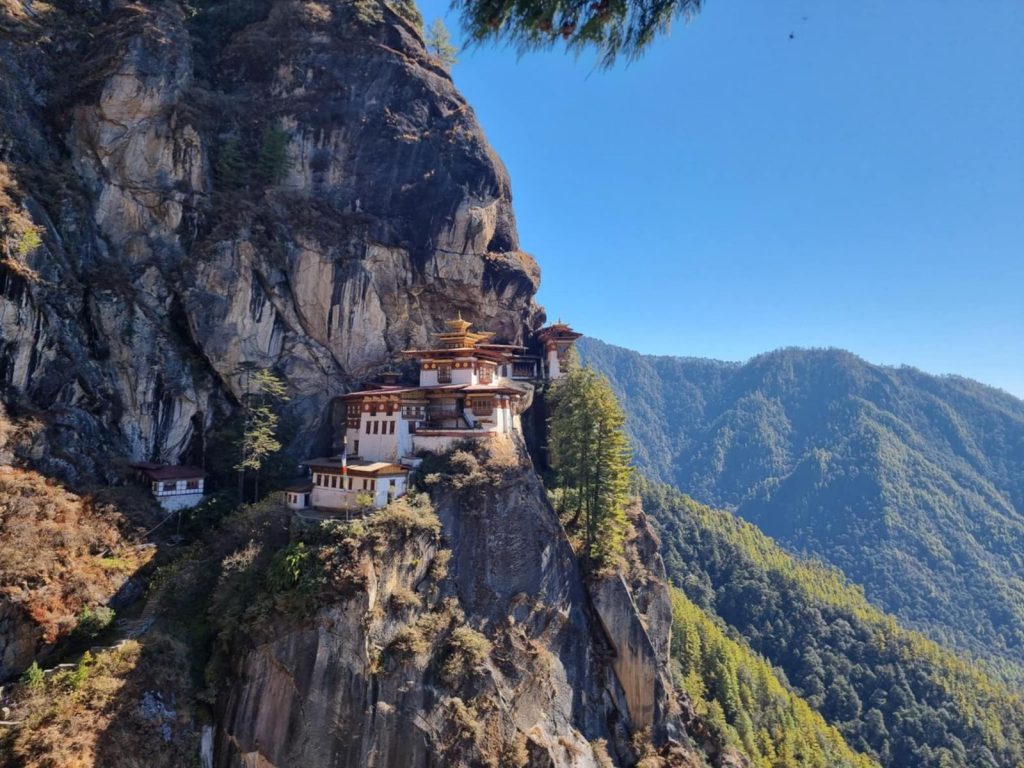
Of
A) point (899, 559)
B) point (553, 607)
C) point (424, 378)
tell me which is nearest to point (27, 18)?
point (424, 378)

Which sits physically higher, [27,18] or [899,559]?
[27,18]

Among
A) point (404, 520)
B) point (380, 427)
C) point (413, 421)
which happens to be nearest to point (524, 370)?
point (413, 421)

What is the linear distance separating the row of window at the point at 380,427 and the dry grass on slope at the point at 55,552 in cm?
1223

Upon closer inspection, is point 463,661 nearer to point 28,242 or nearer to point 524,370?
point 524,370

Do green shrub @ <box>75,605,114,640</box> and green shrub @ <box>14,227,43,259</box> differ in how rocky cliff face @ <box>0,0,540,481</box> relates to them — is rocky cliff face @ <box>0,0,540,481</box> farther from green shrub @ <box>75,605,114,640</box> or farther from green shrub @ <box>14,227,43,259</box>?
green shrub @ <box>75,605,114,640</box>

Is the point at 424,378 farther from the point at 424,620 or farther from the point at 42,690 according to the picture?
the point at 42,690

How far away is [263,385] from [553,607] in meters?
21.3

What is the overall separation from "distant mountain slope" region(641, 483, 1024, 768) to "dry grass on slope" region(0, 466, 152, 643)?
5736 cm

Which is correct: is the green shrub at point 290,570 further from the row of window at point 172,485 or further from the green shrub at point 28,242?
the green shrub at point 28,242

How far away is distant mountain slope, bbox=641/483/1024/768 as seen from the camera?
246 ft

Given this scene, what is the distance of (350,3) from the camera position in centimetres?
4428

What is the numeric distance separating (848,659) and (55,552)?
10867cm

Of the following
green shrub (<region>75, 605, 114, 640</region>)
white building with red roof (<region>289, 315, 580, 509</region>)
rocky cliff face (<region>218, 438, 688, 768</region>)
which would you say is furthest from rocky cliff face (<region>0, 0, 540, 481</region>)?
rocky cliff face (<region>218, 438, 688, 768</region>)

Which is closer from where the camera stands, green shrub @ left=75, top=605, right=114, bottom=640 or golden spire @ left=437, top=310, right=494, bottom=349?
green shrub @ left=75, top=605, right=114, bottom=640
